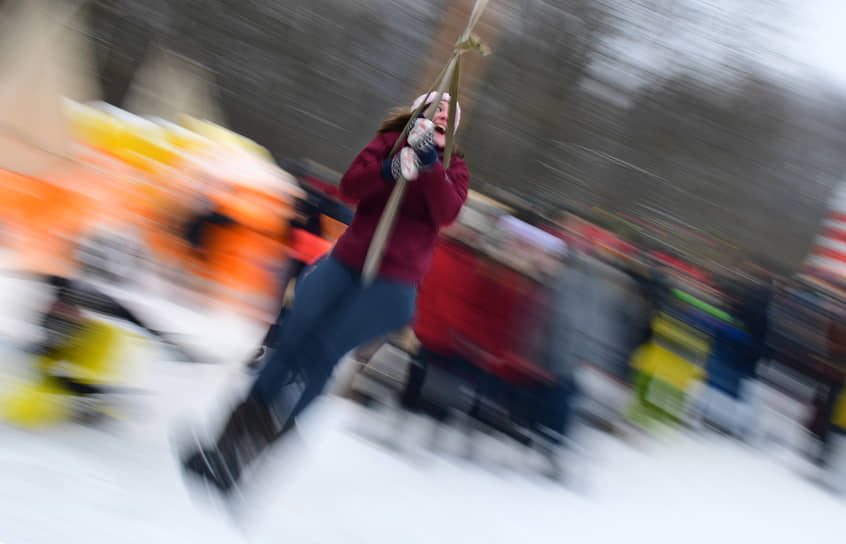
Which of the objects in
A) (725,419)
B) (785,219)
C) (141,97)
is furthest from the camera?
(785,219)

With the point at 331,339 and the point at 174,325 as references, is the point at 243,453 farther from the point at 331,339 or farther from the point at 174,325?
the point at 174,325

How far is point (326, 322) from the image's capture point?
2.34m

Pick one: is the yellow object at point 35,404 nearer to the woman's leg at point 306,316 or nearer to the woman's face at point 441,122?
the woman's leg at point 306,316

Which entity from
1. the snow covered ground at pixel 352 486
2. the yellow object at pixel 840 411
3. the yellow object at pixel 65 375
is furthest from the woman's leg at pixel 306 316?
the yellow object at pixel 840 411

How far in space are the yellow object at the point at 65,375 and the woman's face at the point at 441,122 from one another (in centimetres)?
120

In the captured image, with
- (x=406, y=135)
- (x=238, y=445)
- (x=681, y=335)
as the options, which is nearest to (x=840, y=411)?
(x=681, y=335)

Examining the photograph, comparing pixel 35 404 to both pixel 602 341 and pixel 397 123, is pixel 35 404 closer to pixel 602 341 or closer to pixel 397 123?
pixel 397 123

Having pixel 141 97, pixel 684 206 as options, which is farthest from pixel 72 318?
pixel 684 206

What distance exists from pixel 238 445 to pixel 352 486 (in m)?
0.71

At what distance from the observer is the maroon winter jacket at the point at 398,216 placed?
226cm

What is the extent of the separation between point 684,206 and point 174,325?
24.8 feet

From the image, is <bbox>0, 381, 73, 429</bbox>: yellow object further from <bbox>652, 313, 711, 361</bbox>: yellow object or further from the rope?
<bbox>652, 313, 711, 361</bbox>: yellow object

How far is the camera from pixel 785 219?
11820 millimetres

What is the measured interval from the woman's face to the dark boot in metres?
0.93
